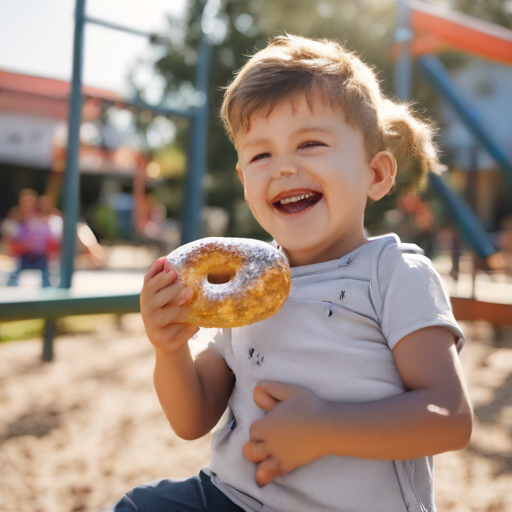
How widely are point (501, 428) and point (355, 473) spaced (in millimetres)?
2793

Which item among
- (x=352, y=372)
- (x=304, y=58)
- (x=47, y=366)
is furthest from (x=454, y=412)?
(x=47, y=366)

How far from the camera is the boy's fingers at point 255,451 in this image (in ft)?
3.87

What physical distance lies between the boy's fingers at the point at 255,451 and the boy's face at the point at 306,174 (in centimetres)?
49

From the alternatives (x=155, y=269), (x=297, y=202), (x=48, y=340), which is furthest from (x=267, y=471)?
(x=48, y=340)

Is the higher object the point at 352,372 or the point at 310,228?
the point at 310,228

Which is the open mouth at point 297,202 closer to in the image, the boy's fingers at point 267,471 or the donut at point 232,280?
the donut at point 232,280

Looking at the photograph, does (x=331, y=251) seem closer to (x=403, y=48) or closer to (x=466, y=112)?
(x=466, y=112)

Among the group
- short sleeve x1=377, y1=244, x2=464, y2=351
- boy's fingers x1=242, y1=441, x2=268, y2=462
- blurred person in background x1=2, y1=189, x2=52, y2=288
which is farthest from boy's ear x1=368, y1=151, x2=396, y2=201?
blurred person in background x1=2, y1=189, x2=52, y2=288

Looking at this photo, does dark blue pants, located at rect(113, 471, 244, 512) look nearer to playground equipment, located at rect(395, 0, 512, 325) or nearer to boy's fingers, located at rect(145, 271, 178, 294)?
boy's fingers, located at rect(145, 271, 178, 294)

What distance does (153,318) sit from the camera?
4.07 ft

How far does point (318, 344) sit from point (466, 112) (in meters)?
6.72

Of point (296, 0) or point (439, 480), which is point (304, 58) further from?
point (296, 0)

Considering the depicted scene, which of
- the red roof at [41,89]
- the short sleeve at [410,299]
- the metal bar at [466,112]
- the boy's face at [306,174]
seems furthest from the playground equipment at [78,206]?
the metal bar at [466,112]

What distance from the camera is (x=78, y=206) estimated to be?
392 cm
